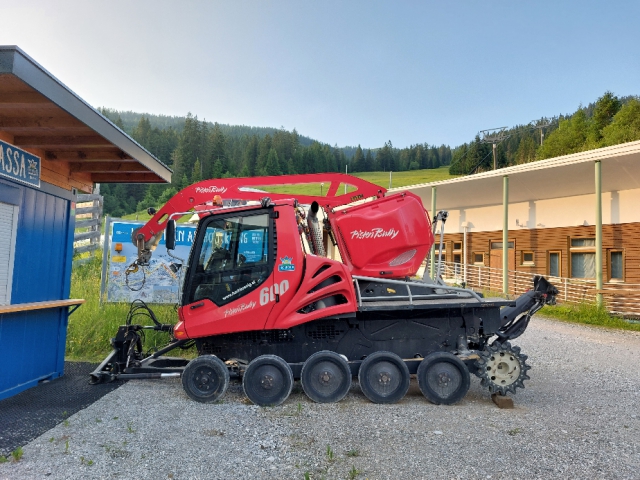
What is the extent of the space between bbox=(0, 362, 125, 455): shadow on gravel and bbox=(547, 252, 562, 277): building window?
15599mm

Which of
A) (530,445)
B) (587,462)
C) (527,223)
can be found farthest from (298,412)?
(527,223)

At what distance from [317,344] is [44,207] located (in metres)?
4.09

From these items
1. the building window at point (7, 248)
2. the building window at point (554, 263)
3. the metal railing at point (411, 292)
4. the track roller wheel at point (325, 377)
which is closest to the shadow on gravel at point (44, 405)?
the building window at point (7, 248)

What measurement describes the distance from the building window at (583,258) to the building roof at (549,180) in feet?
5.63

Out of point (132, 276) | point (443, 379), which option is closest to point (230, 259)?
point (443, 379)

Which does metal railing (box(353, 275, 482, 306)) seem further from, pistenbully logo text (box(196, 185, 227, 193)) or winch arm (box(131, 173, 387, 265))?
pistenbully logo text (box(196, 185, 227, 193))

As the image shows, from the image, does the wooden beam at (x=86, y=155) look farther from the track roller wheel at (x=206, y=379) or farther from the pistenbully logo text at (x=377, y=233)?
the pistenbully logo text at (x=377, y=233)

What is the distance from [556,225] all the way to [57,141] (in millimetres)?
16246

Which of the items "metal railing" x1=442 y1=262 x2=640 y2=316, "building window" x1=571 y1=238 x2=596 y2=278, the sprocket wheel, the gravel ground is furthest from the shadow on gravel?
"building window" x1=571 y1=238 x2=596 y2=278

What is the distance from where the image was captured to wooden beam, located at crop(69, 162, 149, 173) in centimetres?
671

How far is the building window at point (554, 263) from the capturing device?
16533mm

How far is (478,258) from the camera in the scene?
64.7 feet

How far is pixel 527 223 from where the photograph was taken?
17.5m

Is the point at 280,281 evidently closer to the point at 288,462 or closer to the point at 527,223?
the point at 288,462
